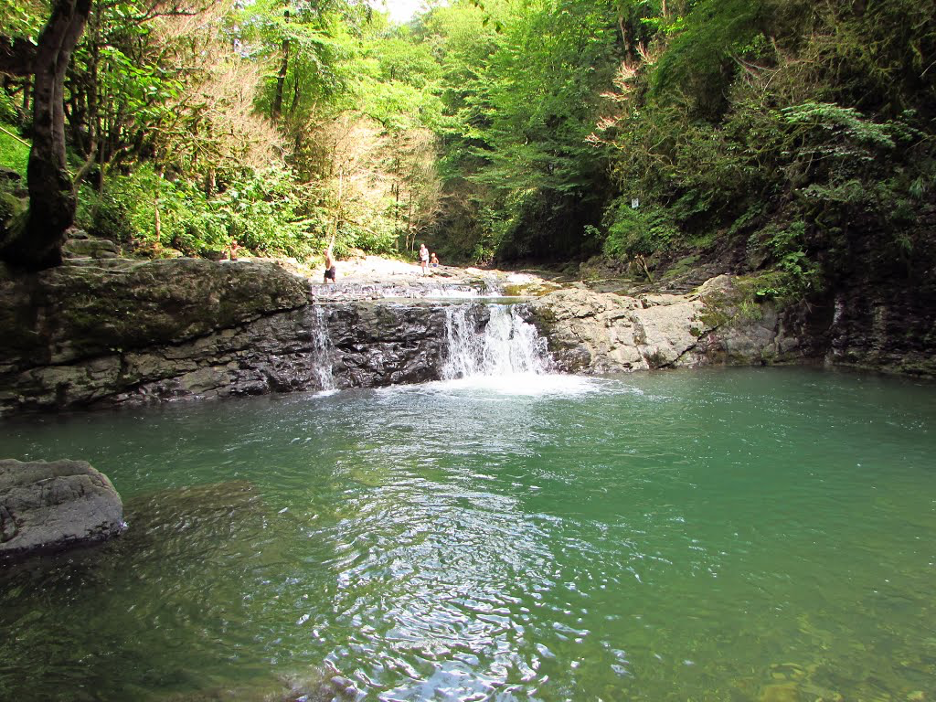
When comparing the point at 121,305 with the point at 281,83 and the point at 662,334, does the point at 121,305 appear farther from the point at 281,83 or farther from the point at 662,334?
the point at 281,83

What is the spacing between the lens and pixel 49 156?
6.04 meters

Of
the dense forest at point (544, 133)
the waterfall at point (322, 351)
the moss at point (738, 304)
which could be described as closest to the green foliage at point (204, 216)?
the dense forest at point (544, 133)

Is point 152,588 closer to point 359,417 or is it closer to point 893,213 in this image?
point 359,417

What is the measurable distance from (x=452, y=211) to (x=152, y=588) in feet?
90.0

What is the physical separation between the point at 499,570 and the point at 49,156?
22.8 ft


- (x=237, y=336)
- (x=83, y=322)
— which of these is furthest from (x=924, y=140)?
(x=83, y=322)

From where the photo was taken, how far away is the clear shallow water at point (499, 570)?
2.30m

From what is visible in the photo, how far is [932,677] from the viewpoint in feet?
7.33

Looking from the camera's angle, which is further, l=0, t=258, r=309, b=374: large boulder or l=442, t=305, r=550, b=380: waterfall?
l=442, t=305, r=550, b=380: waterfall

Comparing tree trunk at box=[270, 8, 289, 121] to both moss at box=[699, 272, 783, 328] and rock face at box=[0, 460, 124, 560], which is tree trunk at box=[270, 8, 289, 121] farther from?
rock face at box=[0, 460, 124, 560]

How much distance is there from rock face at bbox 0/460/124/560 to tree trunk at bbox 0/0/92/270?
4.19 meters

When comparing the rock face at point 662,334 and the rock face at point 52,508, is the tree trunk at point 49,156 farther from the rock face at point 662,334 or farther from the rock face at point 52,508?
the rock face at point 662,334

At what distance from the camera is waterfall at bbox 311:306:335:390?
368 inches

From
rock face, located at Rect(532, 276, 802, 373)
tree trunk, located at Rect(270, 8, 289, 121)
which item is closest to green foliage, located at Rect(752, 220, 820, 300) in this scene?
rock face, located at Rect(532, 276, 802, 373)
